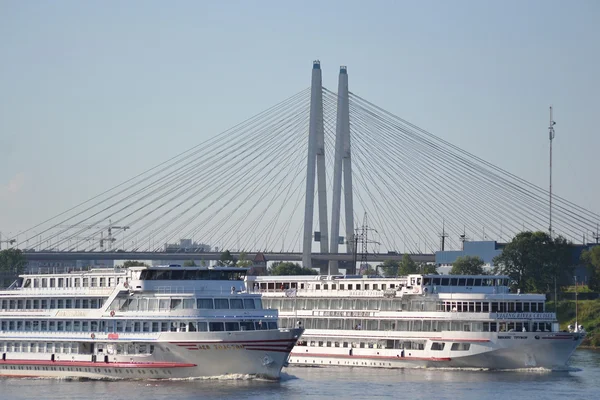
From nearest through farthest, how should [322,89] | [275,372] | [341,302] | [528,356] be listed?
1. [275,372]
2. [528,356]
3. [341,302]
4. [322,89]

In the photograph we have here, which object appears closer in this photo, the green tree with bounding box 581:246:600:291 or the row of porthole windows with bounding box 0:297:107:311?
the row of porthole windows with bounding box 0:297:107:311

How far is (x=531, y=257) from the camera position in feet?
328

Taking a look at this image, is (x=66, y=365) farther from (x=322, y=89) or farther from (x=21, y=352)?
(x=322, y=89)

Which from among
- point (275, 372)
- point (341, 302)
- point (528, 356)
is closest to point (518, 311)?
point (528, 356)

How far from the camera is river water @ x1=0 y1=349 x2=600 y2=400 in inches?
1964

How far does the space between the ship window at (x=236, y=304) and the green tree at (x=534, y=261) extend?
1900 inches

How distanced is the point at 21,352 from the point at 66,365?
299 cm

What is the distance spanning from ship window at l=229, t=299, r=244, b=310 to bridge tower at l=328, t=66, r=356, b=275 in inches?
1626

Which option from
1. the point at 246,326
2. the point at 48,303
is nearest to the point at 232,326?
the point at 246,326

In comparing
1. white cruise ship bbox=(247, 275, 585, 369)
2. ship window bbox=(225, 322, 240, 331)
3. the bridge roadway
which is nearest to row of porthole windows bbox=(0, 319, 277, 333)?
ship window bbox=(225, 322, 240, 331)

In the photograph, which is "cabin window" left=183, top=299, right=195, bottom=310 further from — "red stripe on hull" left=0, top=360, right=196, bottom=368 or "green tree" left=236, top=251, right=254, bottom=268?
"green tree" left=236, top=251, right=254, bottom=268

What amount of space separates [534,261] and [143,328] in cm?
5224

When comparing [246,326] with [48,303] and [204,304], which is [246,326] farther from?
[48,303]

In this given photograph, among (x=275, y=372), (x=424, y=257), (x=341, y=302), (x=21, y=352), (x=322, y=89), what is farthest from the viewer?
(x=424, y=257)
